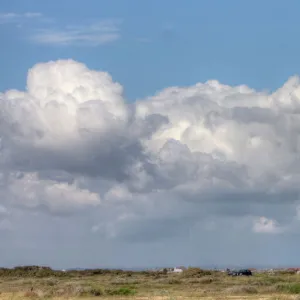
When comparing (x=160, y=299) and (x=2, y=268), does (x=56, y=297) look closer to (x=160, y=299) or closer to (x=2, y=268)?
(x=160, y=299)

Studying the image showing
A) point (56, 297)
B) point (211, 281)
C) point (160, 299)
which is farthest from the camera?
point (211, 281)

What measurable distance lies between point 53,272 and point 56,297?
239 feet

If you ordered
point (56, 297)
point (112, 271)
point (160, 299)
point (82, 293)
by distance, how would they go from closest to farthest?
1. point (160, 299)
2. point (56, 297)
3. point (82, 293)
4. point (112, 271)

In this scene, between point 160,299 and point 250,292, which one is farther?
point 250,292

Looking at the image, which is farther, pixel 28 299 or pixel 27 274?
pixel 27 274

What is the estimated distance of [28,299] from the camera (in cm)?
5744

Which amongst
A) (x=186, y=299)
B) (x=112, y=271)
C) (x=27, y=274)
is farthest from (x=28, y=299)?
(x=112, y=271)

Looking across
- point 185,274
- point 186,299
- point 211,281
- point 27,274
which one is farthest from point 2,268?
point 186,299

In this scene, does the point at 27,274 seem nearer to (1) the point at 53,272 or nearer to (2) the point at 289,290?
(1) the point at 53,272

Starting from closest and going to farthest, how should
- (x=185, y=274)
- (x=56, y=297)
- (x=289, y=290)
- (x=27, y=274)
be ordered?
(x=56, y=297) → (x=289, y=290) → (x=185, y=274) → (x=27, y=274)

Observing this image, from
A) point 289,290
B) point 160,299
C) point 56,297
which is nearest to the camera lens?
point 160,299

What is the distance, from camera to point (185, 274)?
4451 inches

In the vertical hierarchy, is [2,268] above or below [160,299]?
above

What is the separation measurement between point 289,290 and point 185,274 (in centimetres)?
4563
